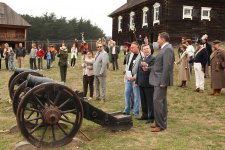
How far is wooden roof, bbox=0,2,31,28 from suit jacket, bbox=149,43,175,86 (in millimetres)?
39197

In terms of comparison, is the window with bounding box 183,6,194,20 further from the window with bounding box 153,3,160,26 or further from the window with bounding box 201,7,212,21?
the window with bounding box 153,3,160,26

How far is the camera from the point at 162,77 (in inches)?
231

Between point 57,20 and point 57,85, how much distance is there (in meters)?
71.7

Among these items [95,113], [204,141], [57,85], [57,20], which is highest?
[57,20]

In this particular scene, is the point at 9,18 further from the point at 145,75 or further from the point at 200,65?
the point at 145,75

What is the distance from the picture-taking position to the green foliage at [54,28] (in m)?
69.4

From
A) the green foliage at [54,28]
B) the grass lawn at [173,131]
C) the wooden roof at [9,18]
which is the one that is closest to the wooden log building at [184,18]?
the wooden roof at [9,18]


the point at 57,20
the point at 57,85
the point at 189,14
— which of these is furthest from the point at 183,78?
the point at 57,20

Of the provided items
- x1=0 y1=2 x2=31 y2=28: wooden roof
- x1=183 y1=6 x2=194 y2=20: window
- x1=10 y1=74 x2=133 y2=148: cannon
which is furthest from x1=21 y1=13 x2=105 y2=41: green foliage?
x1=10 y1=74 x2=133 y2=148: cannon

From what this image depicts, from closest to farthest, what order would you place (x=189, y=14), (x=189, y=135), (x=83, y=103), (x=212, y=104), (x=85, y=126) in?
(x=83, y=103), (x=189, y=135), (x=85, y=126), (x=212, y=104), (x=189, y=14)

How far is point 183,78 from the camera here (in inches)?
484

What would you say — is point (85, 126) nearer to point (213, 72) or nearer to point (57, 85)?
point (57, 85)

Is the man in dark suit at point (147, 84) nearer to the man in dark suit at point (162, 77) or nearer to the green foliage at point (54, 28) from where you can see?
the man in dark suit at point (162, 77)

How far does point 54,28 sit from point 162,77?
224 ft
